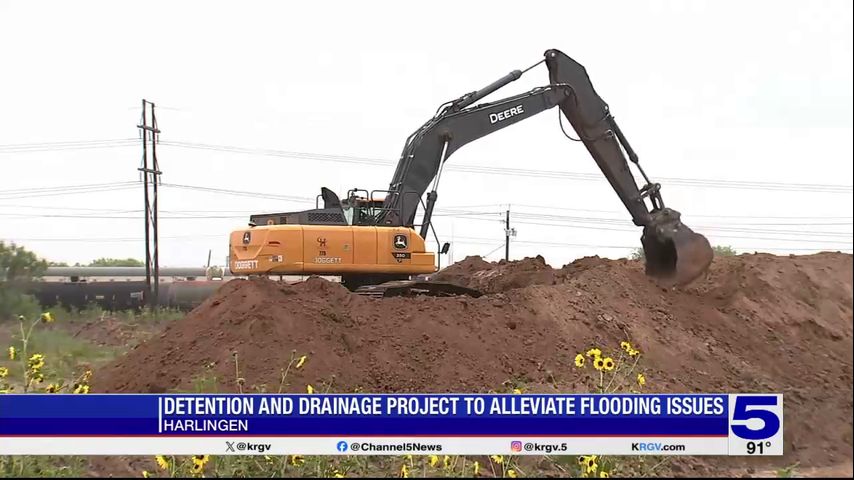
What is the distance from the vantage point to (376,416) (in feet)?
15.7

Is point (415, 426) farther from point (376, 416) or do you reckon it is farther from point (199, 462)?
point (199, 462)

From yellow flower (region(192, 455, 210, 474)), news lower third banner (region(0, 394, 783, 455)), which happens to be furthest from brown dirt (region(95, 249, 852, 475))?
yellow flower (region(192, 455, 210, 474))

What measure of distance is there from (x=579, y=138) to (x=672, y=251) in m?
2.41

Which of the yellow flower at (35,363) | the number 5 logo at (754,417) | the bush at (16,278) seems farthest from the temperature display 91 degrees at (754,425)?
the bush at (16,278)

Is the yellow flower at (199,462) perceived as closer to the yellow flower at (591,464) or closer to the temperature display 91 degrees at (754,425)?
the yellow flower at (591,464)

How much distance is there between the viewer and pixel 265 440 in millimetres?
4719

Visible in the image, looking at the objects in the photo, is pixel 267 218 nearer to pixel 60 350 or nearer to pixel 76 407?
pixel 60 350

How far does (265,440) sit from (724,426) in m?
3.00

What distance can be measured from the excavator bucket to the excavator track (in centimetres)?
265

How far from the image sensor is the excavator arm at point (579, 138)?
1002cm

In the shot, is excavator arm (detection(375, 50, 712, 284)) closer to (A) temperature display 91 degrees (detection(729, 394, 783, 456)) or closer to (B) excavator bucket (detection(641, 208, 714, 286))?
(B) excavator bucket (detection(641, 208, 714, 286))

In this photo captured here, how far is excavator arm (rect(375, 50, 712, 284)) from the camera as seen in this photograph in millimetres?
10016

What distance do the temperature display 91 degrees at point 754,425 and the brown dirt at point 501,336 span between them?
0.46 meters

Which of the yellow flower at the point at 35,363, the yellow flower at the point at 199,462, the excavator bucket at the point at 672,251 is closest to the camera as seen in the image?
the yellow flower at the point at 199,462
